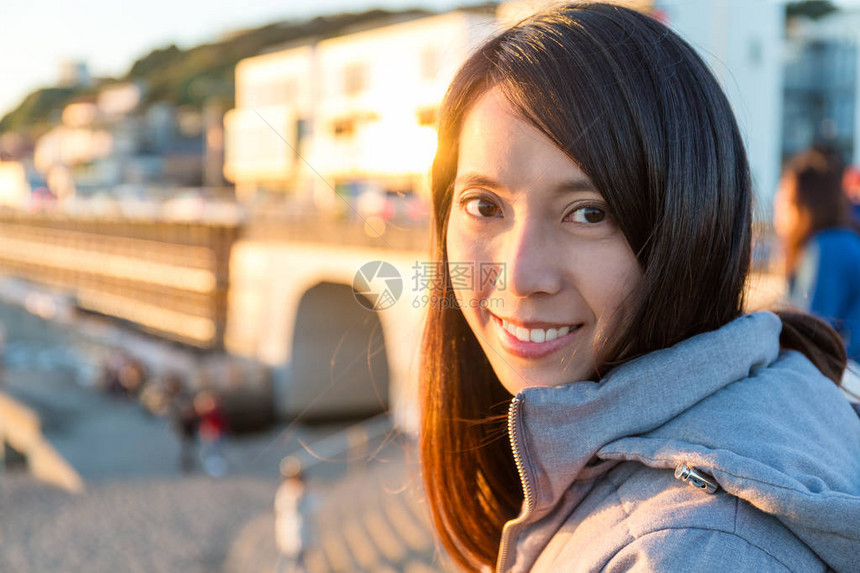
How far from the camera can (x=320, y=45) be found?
132 inches

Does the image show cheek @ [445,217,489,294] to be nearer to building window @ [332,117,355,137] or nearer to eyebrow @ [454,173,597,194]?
eyebrow @ [454,173,597,194]

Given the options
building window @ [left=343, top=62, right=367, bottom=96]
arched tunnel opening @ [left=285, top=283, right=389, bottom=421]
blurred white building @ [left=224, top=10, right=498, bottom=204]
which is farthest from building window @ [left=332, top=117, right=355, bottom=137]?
arched tunnel opening @ [left=285, top=283, right=389, bottom=421]

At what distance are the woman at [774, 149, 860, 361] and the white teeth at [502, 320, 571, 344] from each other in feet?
6.74

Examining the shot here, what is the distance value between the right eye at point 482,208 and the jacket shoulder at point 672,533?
38 centimetres

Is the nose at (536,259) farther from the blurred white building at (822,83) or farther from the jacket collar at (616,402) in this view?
Answer: the blurred white building at (822,83)

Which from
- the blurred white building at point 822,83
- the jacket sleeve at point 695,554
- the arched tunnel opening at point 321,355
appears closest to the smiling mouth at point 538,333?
the jacket sleeve at point 695,554

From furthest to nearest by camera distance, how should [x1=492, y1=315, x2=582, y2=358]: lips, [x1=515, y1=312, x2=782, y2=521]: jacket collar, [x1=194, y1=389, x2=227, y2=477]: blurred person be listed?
[x1=194, y1=389, x2=227, y2=477]: blurred person
[x1=492, y1=315, x2=582, y2=358]: lips
[x1=515, y1=312, x2=782, y2=521]: jacket collar

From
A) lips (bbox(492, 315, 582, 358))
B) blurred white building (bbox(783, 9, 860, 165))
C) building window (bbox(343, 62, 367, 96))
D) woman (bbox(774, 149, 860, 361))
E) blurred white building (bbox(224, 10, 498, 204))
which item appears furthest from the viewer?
blurred white building (bbox(783, 9, 860, 165))

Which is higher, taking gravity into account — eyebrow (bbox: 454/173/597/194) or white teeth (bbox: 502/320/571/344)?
eyebrow (bbox: 454/173/597/194)

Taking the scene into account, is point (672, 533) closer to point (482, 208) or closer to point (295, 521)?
point (482, 208)

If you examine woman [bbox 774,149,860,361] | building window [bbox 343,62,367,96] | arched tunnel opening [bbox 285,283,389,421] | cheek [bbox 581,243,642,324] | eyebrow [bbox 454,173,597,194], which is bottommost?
arched tunnel opening [bbox 285,283,389,421]

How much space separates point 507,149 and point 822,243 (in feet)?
8.16

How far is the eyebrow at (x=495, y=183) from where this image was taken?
0.89 metres

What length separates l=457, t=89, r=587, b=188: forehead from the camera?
0.90 metres
